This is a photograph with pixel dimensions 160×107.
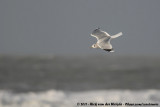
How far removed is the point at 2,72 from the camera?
1495cm

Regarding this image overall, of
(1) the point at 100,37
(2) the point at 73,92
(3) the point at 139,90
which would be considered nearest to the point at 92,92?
(2) the point at 73,92

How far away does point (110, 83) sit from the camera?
1277 cm

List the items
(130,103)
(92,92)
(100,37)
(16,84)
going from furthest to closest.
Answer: (16,84)
(92,92)
(130,103)
(100,37)

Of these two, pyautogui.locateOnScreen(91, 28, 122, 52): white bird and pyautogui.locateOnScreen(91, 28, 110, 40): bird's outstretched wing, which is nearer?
pyautogui.locateOnScreen(91, 28, 122, 52): white bird

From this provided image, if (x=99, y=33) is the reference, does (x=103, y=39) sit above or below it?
below

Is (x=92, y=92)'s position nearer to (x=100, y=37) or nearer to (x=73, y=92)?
(x=73, y=92)

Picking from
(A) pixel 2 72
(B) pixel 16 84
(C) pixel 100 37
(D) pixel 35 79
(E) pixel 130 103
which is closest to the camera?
(C) pixel 100 37

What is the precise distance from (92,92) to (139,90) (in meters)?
1.31

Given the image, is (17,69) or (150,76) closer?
(150,76)

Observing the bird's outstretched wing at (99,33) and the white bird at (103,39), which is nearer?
the white bird at (103,39)

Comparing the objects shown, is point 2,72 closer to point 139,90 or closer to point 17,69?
point 17,69

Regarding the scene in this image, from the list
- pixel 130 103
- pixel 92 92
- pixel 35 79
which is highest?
pixel 35 79

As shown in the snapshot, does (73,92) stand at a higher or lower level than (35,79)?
lower

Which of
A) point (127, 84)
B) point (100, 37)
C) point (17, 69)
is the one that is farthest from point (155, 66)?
point (100, 37)
